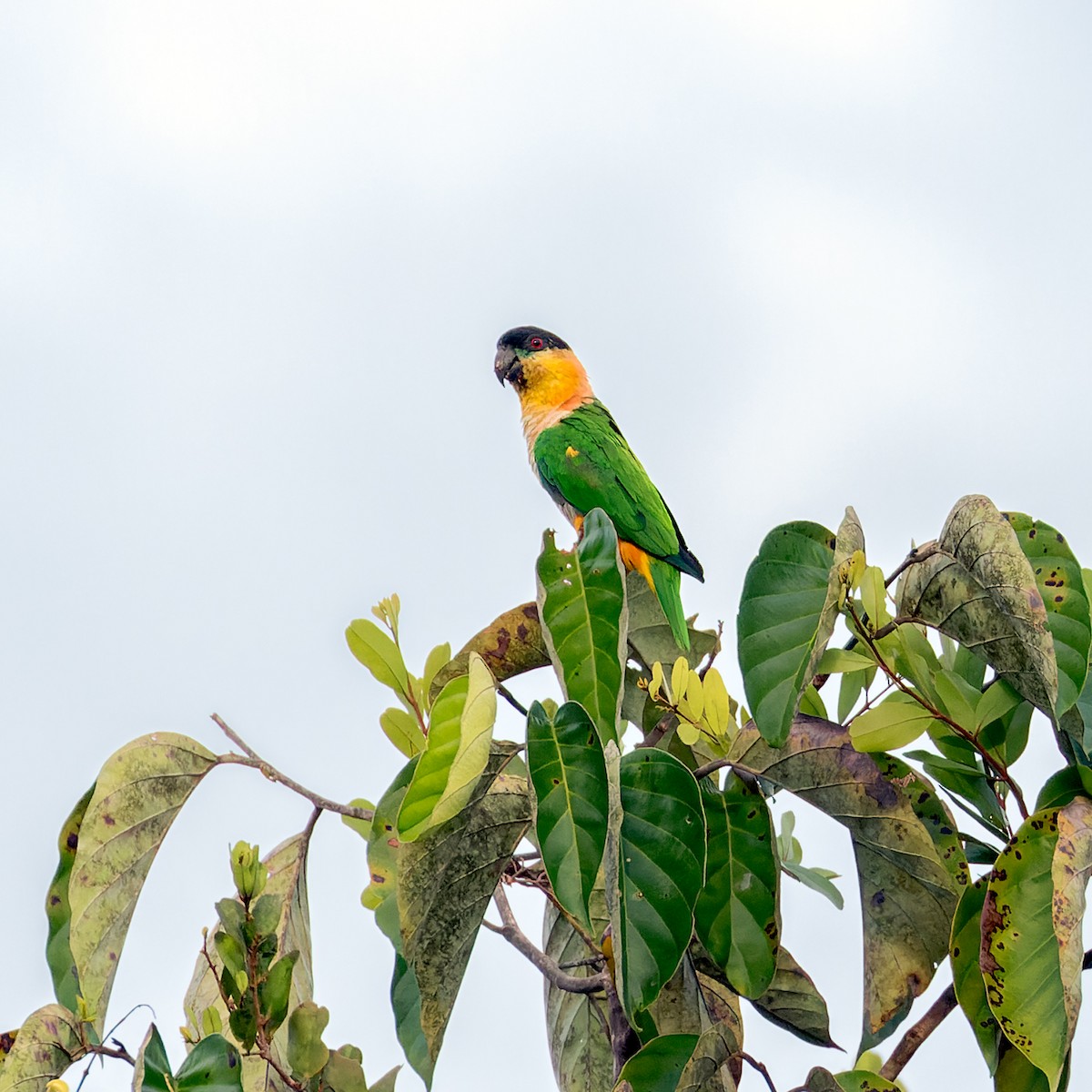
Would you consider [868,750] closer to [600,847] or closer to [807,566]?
[807,566]

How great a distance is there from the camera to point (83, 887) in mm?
1378

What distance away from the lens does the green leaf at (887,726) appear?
1.27m

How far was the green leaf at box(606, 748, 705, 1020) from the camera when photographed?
109cm

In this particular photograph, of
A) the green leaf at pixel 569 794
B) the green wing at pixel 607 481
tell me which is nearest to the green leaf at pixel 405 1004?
the green leaf at pixel 569 794

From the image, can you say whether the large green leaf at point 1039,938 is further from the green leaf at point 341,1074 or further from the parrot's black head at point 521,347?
the parrot's black head at point 521,347

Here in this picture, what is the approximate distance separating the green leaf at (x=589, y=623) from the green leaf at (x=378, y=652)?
1.11 feet

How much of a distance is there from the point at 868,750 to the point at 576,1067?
0.68 meters

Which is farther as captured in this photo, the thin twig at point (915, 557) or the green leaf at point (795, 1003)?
the green leaf at point (795, 1003)

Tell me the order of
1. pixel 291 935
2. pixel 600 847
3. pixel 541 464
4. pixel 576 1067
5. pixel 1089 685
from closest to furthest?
1. pixel 600 847
2. pixel 1089 685
3. pixel 291 935
4. pixel 576 1067
5. pixel 541 464

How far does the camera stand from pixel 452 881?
1197mm

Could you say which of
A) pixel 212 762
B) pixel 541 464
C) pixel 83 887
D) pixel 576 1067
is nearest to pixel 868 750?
pixel 576 1067

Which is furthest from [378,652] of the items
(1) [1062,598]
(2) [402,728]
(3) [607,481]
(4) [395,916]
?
(3) [607,481]

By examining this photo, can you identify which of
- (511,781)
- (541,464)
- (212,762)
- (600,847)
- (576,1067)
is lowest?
(576,1067)

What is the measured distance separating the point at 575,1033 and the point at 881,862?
58 centimetres
